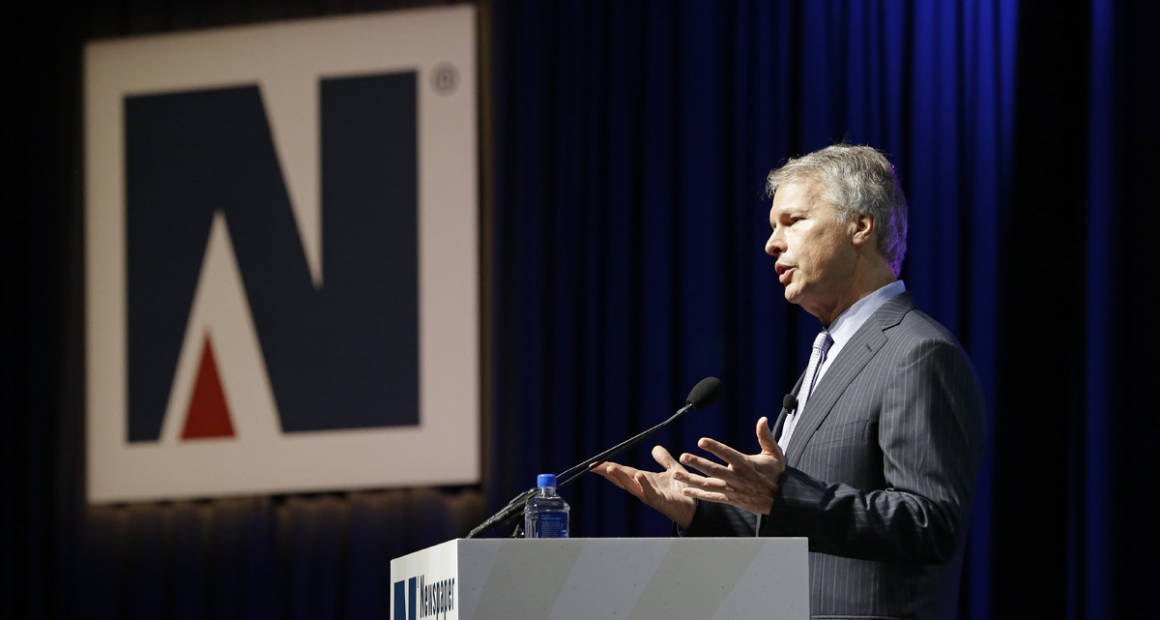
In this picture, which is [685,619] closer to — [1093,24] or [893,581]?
[893,581]

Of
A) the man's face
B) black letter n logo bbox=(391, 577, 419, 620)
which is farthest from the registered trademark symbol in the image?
black letter n logo bbox=(391, 577, 419, 620)

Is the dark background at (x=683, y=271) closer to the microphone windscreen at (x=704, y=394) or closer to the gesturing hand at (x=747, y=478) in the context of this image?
the microphone windscreen at (x=704, y=394)

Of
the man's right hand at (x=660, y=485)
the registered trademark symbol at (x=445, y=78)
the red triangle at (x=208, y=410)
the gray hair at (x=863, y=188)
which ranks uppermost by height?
the registered trademark symbol at (x=445, y=78)

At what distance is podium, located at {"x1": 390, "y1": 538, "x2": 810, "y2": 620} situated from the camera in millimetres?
1815

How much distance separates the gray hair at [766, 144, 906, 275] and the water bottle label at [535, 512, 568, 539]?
0.82 meters

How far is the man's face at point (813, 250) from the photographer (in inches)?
106

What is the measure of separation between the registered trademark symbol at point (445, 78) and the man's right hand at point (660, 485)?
2702mm

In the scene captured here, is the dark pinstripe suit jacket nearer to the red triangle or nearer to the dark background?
the dark background

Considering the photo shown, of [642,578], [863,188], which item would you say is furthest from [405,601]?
[863,188]

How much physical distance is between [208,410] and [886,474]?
3206 mm

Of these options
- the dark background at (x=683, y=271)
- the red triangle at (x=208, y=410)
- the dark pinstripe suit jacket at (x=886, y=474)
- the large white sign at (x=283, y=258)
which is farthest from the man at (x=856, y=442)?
the red triangle at (x=208, y=410)

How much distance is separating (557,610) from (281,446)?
324 centimetres

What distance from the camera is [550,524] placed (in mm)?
2340

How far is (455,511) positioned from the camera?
4.75 meters
